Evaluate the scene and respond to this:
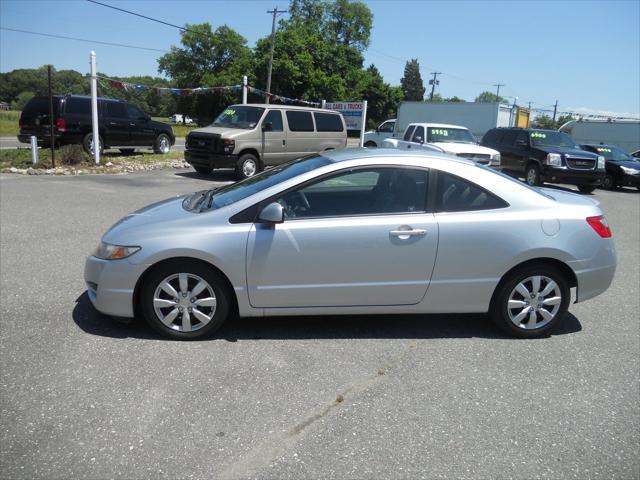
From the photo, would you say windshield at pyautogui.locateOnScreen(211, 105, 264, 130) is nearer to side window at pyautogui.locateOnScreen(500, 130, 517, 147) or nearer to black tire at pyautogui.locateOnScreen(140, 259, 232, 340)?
side window at pyautogui.locateOnScreen(500, 130, 517, 147)

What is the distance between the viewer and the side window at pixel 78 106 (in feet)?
52.6

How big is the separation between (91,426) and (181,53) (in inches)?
3032

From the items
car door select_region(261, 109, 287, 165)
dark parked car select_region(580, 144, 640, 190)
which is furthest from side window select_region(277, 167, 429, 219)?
dark parked car select_region(580, 144, 640, 190)

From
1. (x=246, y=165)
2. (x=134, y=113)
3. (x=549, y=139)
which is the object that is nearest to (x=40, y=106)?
(x=134, y=113)

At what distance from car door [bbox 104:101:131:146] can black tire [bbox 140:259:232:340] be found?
48.4 feet

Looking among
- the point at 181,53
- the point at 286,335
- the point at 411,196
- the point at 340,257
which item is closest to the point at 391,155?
the point at 411,196

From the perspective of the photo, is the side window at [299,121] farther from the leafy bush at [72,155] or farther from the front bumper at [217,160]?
the leafy bush at [72,155]

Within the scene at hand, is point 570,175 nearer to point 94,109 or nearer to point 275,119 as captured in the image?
point 275,119

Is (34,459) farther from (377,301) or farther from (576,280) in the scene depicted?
(576,280)

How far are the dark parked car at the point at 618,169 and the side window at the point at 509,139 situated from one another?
3.48 metres

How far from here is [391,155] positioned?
439 centimetres

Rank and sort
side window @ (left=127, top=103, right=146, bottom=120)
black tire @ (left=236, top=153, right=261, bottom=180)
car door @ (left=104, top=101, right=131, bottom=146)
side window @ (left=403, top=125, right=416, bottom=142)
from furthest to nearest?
side window @ (left=127, top=103, right=146, bottom=120) → car door @ (left=104, top=101, right=131, bottom=146) → side window @ (left=403, top=125, right=416, bottom=142) → black tire @ (left=236, top=153, right=261, bottom=180)

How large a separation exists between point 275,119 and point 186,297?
1143cm

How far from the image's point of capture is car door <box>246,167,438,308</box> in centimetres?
400
